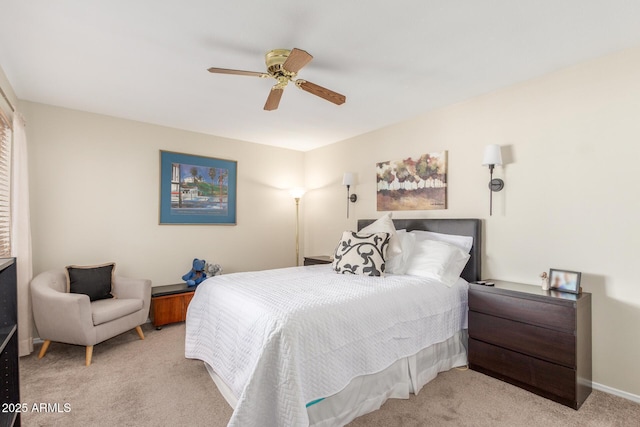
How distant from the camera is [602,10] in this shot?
6.16 ft

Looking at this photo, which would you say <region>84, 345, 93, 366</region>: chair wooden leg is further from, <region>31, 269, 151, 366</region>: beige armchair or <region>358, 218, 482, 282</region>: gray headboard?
<region>358, 218, 482, 282</region>: gray headboard

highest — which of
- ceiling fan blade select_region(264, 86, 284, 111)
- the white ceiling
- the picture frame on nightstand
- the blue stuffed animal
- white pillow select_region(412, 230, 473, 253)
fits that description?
the white ceiling

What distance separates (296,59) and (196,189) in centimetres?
287

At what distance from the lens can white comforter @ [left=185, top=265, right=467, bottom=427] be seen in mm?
1630

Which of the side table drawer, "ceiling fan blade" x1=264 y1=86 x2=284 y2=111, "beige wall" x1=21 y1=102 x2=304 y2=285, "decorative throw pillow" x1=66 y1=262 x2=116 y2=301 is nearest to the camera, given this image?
"ceiling fan blade" x1=264 y1=86 x2=284 y2=111

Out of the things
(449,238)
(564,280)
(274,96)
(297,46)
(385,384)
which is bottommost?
(385,384)

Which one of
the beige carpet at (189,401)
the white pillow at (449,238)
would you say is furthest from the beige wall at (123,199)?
the white pillow at (449,238)

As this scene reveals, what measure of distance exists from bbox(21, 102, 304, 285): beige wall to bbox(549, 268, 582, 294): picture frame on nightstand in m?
3.65

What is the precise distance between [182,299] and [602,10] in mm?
4395

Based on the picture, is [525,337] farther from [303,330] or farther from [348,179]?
[348,179]

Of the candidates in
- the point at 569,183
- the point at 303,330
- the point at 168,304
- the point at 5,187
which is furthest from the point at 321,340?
the point at 5,187

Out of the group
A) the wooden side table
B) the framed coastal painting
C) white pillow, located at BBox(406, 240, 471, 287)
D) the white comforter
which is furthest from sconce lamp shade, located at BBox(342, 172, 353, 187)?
the wooden side table

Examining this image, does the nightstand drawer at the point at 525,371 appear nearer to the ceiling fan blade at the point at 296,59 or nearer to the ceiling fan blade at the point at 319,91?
the ceiling fan blade at the point at 319,91

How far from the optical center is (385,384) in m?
2.20
